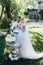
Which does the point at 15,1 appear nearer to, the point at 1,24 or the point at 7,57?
the point at 1,24

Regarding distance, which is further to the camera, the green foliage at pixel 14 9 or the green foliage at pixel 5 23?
the green foliage at pixel 5 23

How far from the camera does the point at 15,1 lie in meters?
15.8

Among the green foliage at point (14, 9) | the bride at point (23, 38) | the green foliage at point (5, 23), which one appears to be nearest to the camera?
the bride at point (23, 38)

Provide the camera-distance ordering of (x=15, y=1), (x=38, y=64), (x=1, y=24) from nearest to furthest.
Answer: (x=38, y=64), (x=15, y=1), (x=1, y=24)

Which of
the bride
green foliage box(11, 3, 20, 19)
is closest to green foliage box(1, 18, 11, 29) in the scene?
green foliage box(11, 3, 20, 19)

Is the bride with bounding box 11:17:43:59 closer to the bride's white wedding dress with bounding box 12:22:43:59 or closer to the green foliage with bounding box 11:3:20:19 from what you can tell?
the bride's white wedding dress with bounding box 12:22:43:59

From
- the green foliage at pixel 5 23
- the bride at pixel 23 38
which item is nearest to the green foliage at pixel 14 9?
the green foliage at pixel 5 23

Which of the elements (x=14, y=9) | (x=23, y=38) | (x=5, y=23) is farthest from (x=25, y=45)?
(x=5, y=23)

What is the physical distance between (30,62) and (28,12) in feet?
90.2

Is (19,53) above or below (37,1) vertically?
above

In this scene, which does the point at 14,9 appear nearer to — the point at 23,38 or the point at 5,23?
the point at 5,23

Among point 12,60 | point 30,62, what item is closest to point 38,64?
point 30,62

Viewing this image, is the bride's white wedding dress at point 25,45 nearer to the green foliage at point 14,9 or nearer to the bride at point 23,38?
the bride at point 23,38

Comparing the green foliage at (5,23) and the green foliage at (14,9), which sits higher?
the green foliage at (14,9)
